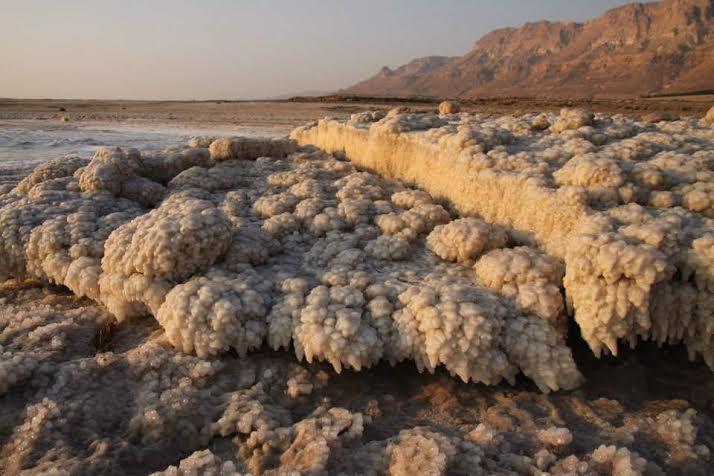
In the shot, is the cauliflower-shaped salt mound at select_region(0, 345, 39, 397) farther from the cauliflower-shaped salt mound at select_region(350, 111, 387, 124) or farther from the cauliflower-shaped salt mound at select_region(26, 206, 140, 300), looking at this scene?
the cauliflower-shaped salt mound at select_region(350, 111, 387, 124)

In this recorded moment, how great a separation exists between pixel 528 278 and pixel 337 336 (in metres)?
1.19

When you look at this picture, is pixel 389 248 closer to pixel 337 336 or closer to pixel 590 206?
pixel 337 336

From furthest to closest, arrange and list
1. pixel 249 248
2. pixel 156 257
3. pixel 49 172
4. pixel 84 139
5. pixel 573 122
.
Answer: pixel 84 139, pixel 49 172, pixel 573 122, pixel 249 248, pixel 156 257

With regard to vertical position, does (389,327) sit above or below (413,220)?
below

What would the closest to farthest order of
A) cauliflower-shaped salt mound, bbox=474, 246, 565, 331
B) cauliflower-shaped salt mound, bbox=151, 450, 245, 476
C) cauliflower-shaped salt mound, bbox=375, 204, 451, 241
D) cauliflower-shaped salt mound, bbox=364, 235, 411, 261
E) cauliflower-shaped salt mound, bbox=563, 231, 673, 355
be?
cauliflower-shaped salt mound, bbox=151, 450, 245, 476
cauliflower-shaped salt mound, bbox=563, 231, 673, 355
cauliflower-shaped salt mound, bbox=474, 246, 565, 331
cauliflower-shaped salt mound, bbox=364, 235, 411, 261
cauliflower-shaped salt mound, bbox=375, 204, 451, 241

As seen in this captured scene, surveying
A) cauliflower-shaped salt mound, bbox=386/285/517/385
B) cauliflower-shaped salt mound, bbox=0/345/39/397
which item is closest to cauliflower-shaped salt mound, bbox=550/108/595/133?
cauliflower-shaped salt mound, bbox=386/285/517/385

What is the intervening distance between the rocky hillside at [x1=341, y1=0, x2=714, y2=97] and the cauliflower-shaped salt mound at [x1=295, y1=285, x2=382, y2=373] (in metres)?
94.0

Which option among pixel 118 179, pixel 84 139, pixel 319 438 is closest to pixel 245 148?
pixel 118 179

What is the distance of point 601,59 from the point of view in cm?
11275

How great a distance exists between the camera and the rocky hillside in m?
92.5

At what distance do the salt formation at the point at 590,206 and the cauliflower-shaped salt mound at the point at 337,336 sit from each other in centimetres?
86

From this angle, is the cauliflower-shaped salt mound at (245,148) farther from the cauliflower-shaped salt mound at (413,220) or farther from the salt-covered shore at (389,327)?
the cauliflower-shaped salt mound at (413,220)

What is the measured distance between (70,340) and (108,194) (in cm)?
187

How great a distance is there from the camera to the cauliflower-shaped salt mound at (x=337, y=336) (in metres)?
2.67
